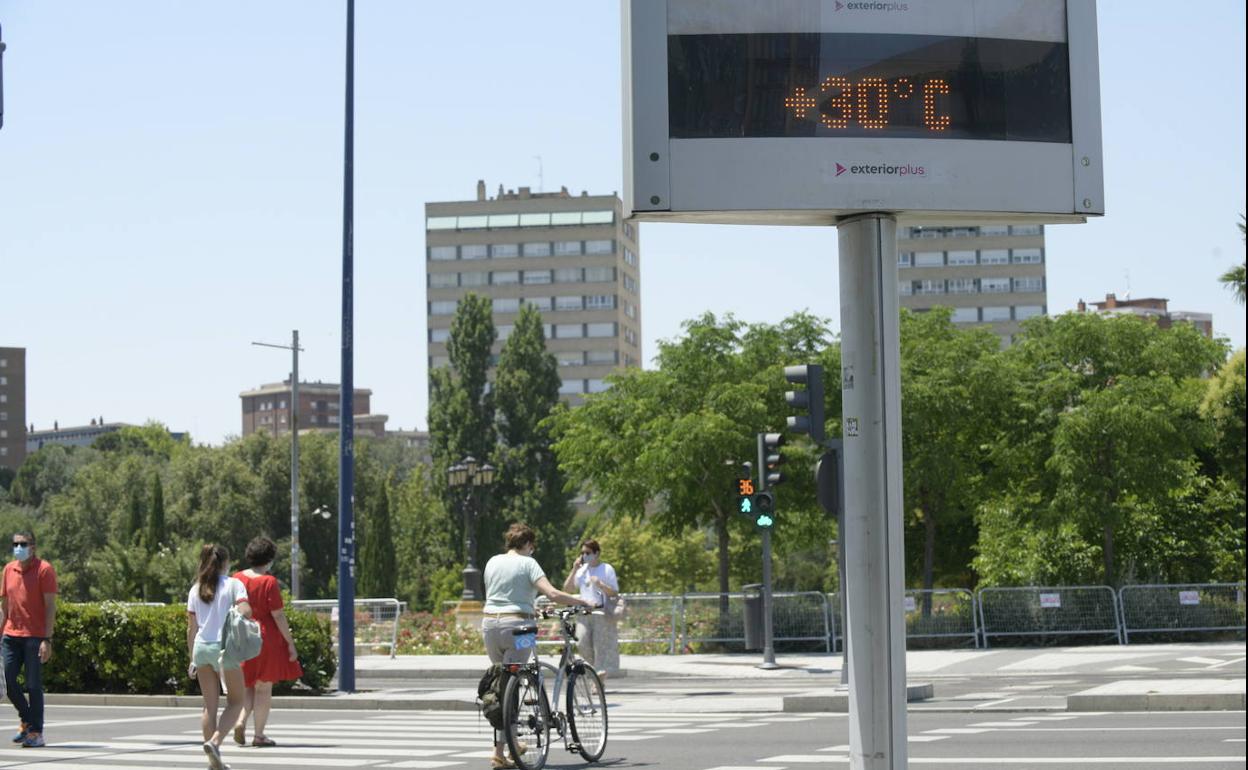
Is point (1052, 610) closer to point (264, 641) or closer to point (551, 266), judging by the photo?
point (264, 641)

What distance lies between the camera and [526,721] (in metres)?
12.2

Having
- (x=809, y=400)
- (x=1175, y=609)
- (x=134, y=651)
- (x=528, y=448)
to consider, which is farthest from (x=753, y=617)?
(x=528, y=448)

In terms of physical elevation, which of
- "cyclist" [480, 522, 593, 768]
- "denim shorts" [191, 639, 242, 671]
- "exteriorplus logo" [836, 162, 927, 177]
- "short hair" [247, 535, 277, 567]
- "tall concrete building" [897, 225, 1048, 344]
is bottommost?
"denim shorts" [191, 639, 242, 671]

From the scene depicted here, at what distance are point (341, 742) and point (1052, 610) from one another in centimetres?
1859

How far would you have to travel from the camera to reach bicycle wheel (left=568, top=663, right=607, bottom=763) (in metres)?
12.8

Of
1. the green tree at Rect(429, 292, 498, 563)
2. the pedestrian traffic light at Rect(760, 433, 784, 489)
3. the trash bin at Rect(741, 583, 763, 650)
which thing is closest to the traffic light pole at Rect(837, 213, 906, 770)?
the pedestrian traffic light at Rect(760, 433, 784, 489)

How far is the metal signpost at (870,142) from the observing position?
559cm

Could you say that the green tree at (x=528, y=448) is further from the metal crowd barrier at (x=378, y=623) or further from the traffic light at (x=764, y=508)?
the traffic light at (x=764, y=508)

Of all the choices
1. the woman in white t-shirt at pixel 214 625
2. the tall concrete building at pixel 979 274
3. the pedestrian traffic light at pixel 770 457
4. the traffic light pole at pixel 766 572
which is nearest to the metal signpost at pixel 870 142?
the woman in white t-shirt at pixel 214 625

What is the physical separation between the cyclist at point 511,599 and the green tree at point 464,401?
2637 inches

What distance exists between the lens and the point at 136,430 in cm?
15900

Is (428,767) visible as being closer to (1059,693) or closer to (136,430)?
(1059,693)

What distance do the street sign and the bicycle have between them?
6.99 meters

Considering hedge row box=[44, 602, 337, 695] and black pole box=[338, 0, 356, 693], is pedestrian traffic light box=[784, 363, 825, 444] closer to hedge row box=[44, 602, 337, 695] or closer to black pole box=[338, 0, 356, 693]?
black pole box=[338, 0, 356, 693]
